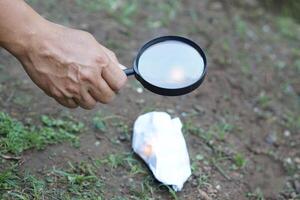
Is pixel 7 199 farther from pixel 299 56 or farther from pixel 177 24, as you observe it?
pixel 299 56

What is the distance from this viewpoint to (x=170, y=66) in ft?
8.93

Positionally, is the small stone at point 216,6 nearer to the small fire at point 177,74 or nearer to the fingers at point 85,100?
the small fire at point 177,74

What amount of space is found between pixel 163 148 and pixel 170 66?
472 millimetres

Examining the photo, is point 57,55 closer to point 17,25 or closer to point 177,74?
point 17,25

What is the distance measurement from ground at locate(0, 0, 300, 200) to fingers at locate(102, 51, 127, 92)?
0.62m

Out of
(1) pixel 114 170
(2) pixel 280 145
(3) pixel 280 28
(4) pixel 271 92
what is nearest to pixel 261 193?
(2) pixel 280 145

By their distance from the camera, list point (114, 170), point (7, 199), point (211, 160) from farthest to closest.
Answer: point (211, 160) → point (114, 170) → point (7, 199)

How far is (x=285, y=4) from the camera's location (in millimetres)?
5086

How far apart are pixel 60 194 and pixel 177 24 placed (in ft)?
6.44

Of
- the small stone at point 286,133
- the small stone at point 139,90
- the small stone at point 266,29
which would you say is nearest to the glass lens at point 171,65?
the small stone at point 139,90

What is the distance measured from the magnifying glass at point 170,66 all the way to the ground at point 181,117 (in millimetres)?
611

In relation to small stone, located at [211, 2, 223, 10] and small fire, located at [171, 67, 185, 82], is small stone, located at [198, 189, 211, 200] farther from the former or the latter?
small stone, located at [211, 2, 223, 10]

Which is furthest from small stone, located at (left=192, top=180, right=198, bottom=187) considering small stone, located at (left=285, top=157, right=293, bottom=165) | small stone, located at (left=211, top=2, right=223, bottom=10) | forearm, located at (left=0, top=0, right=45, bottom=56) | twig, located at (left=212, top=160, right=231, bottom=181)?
small stone, located at (left=211, top=2, right=223, bottom=10)

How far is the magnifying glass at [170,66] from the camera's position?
258 cm
